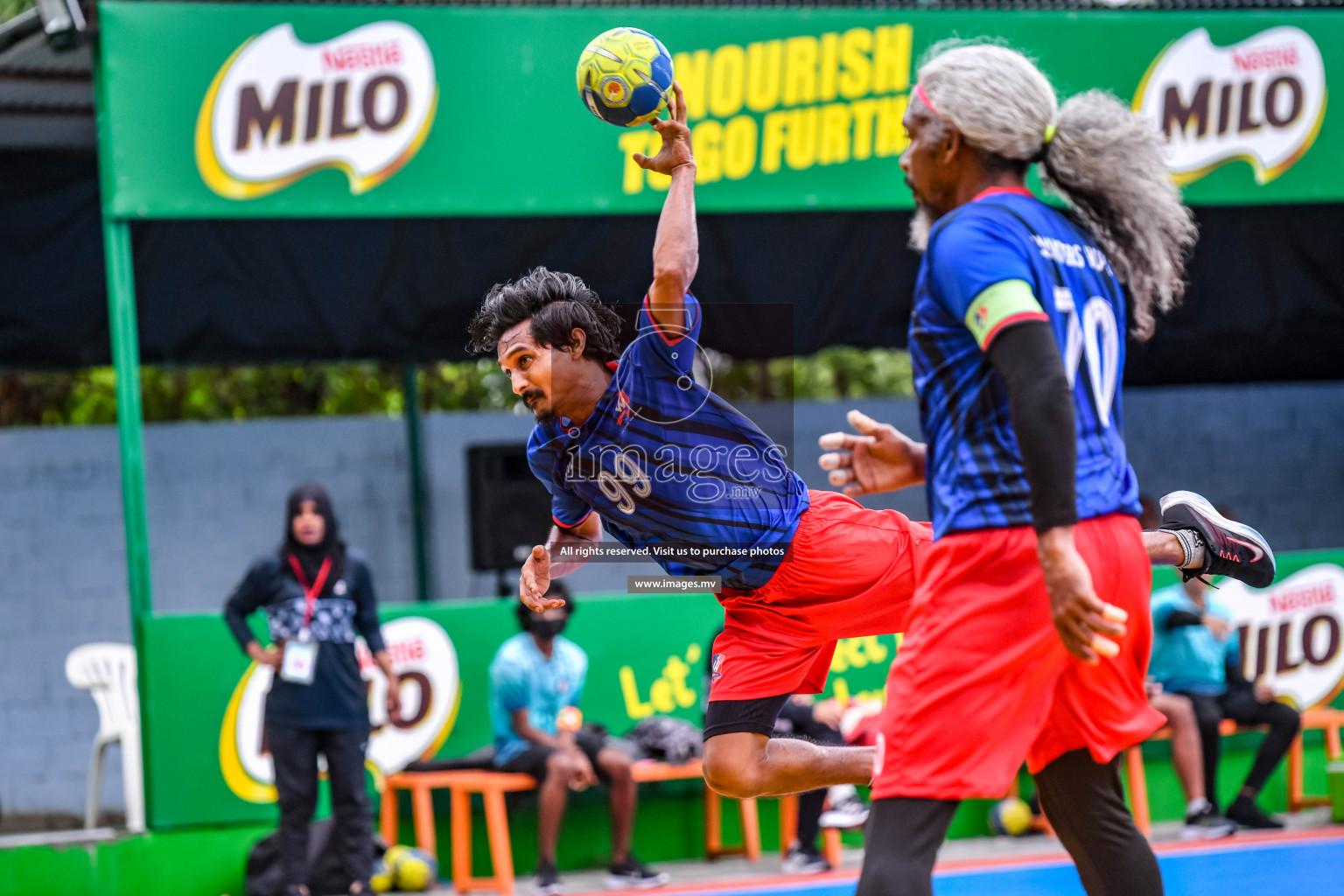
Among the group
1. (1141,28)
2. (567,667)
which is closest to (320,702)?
(567,667)

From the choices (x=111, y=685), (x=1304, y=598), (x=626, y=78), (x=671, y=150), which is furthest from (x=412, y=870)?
(x=1304, y=598)

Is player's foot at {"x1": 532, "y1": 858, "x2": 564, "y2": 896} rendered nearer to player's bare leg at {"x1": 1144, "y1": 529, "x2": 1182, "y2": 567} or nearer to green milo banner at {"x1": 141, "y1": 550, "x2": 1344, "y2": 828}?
green milo banner at {"x1": 141, "y1": 550, "x2": 1344, "y2": 828}

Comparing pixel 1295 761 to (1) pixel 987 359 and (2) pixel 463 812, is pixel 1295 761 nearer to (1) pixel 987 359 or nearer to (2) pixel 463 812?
(2) pixel 463 812

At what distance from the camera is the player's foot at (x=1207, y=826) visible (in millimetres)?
8641

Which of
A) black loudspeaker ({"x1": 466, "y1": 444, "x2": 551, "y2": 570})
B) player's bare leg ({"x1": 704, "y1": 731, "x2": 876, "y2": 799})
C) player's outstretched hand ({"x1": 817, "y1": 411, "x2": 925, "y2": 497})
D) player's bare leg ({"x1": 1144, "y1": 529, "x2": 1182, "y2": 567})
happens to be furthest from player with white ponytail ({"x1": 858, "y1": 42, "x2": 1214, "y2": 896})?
black loudspeaker ({"x1": 466, "y1": 444, "x2": 551, "y2": 570})

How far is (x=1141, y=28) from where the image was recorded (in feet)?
30.5

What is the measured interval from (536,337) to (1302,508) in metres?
11.5

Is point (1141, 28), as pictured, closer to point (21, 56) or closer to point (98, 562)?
point (21, 56)

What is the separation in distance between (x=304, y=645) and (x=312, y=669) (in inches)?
5.2

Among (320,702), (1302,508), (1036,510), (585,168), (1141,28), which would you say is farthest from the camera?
(1302,508)

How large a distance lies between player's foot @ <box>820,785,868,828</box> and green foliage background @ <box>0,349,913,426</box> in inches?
217

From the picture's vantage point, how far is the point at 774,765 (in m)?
4.04

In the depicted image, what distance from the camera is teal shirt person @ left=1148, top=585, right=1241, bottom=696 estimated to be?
898 cm

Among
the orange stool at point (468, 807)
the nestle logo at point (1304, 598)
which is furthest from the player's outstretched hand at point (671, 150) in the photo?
the nestle logo at point (1304, 598)
